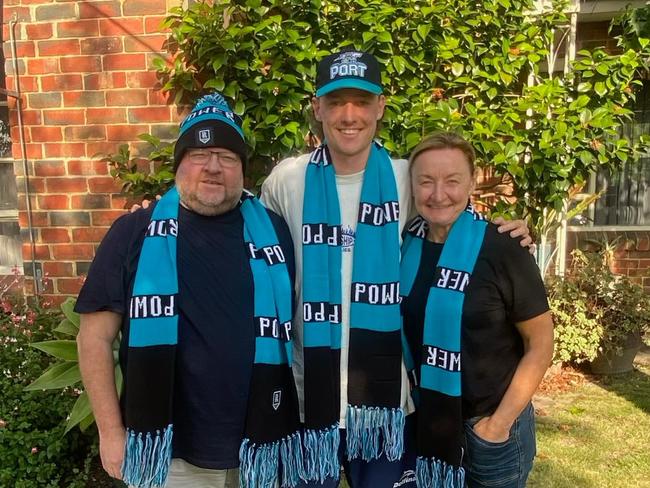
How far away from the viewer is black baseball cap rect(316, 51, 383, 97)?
210cm

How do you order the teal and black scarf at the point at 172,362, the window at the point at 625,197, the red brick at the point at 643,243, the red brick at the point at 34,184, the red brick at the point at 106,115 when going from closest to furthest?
the teal and black scarf at the point at 172,362 → the red brick at the point at 106,115 → the red brick at the point at 34,184 → the red brick at the point at 643,243 → the window at the point at 625,197

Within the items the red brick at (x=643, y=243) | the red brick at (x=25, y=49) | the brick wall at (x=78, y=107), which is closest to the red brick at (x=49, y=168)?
the brick wall at (x=78, y=107)

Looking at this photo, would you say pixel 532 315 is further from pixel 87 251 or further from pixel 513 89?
pixel 513 89

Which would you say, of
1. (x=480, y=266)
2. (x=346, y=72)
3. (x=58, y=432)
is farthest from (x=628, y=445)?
(x=58, y=432)

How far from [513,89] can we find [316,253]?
317 cm

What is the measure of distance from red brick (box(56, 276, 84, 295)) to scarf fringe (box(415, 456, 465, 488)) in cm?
235

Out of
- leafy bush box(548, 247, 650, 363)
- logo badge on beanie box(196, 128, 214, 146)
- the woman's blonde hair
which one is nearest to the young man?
the woman's blonde hair

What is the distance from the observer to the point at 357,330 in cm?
209

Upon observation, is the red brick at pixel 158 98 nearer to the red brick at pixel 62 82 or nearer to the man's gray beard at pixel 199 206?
the red brick at pixel 62 82

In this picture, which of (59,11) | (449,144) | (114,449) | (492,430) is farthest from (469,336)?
(59,11)

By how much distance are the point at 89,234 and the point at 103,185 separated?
309 mm

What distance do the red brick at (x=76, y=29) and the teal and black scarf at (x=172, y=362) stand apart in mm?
1751

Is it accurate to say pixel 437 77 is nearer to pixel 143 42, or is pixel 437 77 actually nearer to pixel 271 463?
pixel 143 42

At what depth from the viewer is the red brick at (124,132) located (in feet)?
10.7
